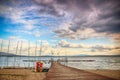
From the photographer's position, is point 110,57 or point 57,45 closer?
point 57,45

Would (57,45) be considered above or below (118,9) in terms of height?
below

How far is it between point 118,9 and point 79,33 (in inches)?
42.5

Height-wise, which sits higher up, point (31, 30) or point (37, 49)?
point (31, 30)

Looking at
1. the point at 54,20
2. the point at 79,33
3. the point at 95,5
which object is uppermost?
the point at 95,5

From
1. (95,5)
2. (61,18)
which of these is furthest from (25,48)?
(95,5)

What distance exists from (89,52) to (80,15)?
0.89 m

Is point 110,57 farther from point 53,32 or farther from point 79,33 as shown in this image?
point 53,32

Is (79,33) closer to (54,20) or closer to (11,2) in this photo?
(54,20)

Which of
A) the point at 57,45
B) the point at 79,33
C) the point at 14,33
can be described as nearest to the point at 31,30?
the point at 14,33

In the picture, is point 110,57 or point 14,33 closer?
point 14,33

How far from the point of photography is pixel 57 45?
4828 mm

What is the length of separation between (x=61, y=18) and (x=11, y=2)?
1.18 meters

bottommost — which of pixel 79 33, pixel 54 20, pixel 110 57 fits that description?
pixel 110 57

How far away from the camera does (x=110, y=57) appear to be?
203 inches
